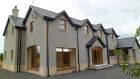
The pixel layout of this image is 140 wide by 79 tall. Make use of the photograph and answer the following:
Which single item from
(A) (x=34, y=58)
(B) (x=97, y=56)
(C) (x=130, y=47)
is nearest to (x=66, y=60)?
(A) (x=34, y=58)

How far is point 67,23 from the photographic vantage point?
19750 mm

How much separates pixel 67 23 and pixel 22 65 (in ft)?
28.4

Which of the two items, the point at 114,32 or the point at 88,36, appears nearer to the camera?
the point at 88,36

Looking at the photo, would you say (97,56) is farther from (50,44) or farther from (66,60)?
(50,44)

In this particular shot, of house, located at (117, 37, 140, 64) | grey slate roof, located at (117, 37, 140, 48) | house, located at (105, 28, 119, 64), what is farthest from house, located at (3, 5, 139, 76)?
grey slate roof, located at (117, 37, 140, 48)

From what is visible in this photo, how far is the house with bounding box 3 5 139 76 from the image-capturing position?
56.1 ft

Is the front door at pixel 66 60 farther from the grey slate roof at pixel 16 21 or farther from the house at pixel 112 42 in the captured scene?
the house at pixel 112 42

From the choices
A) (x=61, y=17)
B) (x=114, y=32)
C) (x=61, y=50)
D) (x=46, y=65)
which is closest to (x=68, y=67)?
(x=61, y=50)

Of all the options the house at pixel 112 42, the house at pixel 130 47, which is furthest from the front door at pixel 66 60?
the house at pixel 130 47

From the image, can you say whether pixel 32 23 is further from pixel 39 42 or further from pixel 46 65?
pixel 46 65

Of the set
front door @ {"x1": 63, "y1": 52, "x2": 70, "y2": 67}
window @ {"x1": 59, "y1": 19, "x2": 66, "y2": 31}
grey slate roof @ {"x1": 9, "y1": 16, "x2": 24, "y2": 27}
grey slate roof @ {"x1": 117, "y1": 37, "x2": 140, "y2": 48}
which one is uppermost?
grey slate roof @ {"x1": 9, "y1": 16, "x2": 24, "y2": 27}

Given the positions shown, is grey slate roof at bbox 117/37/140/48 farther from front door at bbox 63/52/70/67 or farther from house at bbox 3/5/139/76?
front door at bbox 63/52/70/67

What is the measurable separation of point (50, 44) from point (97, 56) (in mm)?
10446

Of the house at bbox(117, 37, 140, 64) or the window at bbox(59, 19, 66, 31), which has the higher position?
the window at bbox(59, 19, 66, 31)
